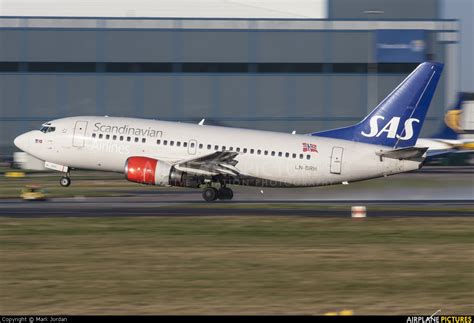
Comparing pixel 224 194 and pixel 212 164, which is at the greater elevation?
pixel 212 164

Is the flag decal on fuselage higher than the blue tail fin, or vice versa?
the blue tail fin

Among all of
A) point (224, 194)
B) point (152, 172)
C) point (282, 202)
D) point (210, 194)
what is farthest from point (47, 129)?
point (282, 202)

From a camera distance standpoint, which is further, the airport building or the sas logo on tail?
the airport building

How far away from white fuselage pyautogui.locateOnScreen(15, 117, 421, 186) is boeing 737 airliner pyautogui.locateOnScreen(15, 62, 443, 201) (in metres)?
0.04

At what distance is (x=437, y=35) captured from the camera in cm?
8838

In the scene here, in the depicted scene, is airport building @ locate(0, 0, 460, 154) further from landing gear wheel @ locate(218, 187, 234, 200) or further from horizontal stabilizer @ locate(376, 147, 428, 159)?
horizontal stabilizer @ locate(376, 147, 428, 159)

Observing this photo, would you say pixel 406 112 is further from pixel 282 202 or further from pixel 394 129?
pixel 282 202

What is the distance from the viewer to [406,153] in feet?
128

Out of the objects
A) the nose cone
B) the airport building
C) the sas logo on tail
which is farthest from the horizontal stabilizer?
the airport building

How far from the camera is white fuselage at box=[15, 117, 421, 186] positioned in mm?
40406

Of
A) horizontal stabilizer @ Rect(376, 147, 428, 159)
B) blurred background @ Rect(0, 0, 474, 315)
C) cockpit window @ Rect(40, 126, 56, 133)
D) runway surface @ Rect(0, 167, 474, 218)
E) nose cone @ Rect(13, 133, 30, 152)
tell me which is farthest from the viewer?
nose cone @ Rect(13, 133, 30, 152)

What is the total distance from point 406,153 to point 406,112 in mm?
2554

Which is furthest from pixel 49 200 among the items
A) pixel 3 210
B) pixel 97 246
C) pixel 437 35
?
pixel 437 35

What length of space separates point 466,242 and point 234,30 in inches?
2423
